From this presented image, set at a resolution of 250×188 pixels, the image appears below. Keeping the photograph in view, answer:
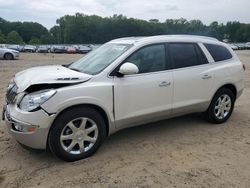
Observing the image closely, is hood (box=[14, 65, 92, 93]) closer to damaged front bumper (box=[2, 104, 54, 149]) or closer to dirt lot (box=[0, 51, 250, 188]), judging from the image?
damaged front bumper (box=[2, 104, 54, 149])

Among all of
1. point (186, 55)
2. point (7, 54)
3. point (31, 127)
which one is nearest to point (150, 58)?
point (186, 55)

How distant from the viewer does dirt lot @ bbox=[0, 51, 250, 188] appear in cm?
383

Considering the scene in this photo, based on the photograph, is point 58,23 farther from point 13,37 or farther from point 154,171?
point 154,171

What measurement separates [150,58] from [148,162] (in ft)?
5.32

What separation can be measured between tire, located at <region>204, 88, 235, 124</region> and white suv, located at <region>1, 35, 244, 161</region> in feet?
0.06

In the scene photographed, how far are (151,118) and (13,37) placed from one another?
380 ft

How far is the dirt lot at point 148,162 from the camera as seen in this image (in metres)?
3.83

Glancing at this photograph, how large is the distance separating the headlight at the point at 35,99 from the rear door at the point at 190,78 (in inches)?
82.3

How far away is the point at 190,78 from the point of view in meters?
5.34

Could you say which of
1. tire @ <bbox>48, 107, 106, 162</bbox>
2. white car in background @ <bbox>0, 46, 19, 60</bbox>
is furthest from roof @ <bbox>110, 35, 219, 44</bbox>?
white car in background @ <bbox>0, 46, 19, 60</bbox>

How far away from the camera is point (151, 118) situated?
5039 millimetres

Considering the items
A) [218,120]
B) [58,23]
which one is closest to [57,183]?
[218,120]

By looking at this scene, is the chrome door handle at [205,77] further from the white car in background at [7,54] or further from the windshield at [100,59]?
the white car in background at [7,54]

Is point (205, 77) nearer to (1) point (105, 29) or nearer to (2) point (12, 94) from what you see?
(2) point (12, 94)
